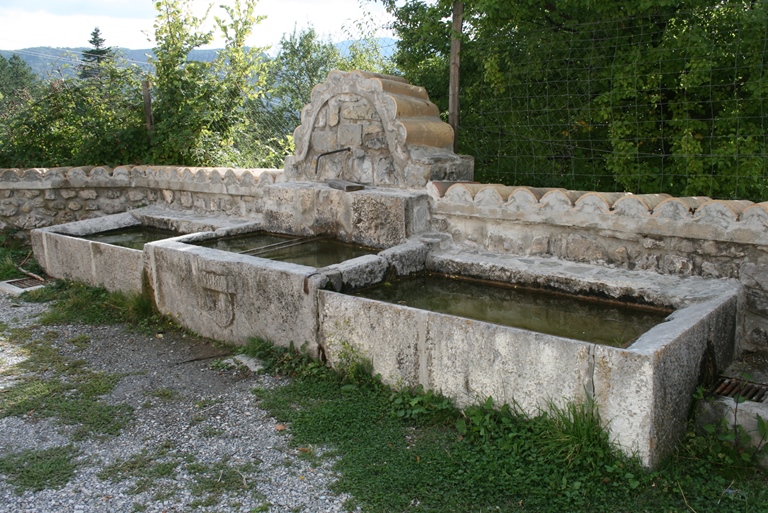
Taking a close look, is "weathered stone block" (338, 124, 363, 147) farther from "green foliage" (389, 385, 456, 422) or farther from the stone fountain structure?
"green foliage" (389, 385, 456, 422)

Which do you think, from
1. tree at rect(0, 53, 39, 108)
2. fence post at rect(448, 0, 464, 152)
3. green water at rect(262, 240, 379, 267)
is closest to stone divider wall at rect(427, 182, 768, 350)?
green water at rect(262, 240, 379, 267)

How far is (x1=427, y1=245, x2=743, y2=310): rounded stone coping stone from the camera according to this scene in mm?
3975

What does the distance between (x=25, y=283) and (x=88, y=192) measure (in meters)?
1.66

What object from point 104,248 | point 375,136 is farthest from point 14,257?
point 375,136

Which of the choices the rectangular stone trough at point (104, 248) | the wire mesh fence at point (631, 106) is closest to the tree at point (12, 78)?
the rectangular stone trough at point (104, 248)

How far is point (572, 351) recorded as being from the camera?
3.20 meters

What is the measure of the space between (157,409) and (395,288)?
1797 millimetres

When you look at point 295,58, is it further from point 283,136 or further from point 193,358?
point 193,358

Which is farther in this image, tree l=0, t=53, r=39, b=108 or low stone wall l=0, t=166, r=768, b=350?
tree l=0, t=53, r=39, b=108

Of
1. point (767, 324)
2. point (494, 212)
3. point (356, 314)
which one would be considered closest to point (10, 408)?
point (356, 314)

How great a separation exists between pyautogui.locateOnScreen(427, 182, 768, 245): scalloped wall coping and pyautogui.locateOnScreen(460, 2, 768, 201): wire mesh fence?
919 mm

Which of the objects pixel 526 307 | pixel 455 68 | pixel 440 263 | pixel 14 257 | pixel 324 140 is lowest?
pixel 14 257

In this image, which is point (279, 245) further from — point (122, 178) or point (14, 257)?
point (14, 257)

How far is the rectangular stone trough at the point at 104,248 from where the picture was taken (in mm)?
5855
